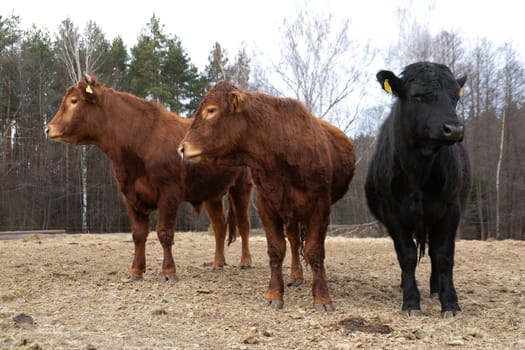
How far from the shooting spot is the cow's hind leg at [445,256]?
441 cm

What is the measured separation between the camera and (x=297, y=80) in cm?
2127

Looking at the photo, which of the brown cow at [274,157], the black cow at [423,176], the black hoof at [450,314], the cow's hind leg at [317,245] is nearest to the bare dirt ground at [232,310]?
the black hoof at [450,314]

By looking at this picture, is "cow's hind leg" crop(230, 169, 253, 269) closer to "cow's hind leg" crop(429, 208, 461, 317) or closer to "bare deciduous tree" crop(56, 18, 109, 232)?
"cow's hind leg" crop(429, 208, 461, 317)

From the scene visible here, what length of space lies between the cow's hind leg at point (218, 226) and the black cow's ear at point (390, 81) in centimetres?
383

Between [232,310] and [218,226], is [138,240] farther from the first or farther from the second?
[232,310]

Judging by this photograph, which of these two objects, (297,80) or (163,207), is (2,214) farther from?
(163,207)

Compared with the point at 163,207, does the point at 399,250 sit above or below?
below

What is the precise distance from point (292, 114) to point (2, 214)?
2339 centimetres

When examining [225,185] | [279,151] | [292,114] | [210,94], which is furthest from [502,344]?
[225,185]

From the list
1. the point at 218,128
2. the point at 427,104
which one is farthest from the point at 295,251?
the point at 427,104

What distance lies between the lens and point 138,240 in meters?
6.51

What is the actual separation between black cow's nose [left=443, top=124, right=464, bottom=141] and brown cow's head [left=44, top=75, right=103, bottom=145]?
441 centimetres

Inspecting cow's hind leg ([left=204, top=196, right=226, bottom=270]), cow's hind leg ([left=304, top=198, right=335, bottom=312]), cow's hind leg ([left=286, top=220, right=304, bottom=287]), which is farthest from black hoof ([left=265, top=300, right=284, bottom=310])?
cow's hind leg ([left=204, top=196, right=226, bottom=270])

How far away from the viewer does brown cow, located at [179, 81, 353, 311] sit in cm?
472
